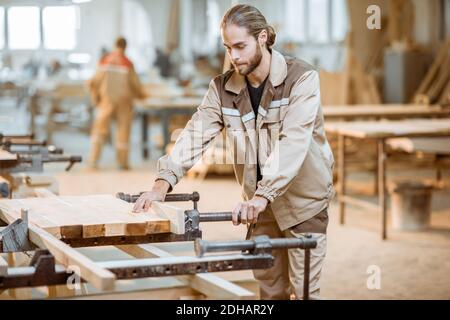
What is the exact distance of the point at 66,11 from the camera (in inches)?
912

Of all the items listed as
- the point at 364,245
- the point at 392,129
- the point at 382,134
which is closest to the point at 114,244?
the point at 364,245

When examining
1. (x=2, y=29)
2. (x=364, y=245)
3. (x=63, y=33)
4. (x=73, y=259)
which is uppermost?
(x=2, y=29)

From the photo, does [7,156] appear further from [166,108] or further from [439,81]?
[439,81]

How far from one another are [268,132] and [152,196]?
473mm

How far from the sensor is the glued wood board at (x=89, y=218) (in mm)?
2994

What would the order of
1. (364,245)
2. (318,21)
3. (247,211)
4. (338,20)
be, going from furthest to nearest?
(318,21), (338,20), (364,245), (247,211)

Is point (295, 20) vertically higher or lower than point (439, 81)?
higher

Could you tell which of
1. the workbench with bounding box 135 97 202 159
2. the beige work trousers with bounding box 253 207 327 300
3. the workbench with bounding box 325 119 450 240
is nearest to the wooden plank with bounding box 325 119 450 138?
the workbench with bounding box 325 119 450 240

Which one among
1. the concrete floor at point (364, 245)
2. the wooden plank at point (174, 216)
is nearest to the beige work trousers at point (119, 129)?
the concrete floor at point (364, 245)

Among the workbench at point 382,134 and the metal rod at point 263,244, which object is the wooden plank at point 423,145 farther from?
the metal rod at point 263,244

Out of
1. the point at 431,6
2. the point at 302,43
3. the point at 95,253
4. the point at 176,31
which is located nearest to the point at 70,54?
the point at 176,31

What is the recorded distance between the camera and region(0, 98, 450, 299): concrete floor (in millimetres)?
5517

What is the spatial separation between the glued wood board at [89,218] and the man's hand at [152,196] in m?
0.03

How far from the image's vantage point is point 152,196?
3252mm
